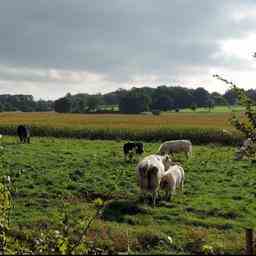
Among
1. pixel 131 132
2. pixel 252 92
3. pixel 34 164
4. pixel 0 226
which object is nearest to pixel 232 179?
pixel 34 164

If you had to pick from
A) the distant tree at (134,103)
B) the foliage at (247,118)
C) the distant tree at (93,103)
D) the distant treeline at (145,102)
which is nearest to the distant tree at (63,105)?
the distant treeline at (145,102)

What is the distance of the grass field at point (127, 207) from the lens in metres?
Result: 13.3

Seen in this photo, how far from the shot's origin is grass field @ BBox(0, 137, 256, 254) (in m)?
13.3

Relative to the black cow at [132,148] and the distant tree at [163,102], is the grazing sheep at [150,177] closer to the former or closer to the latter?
the black cow at [132,148]

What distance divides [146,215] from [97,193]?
3.06 m

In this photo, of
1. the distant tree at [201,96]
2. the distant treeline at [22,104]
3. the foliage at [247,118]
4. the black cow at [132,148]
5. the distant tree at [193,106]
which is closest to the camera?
the foliage at [247,118]

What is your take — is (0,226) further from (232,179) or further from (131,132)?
(131,132)

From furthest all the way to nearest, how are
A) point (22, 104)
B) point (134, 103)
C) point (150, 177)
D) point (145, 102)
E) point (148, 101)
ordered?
point (22, 104) < point (148, 101) < point (145, 102) < point (134, 103) < point (150, 177)

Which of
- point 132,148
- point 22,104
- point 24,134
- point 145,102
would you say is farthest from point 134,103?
point 132,148

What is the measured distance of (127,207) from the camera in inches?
633

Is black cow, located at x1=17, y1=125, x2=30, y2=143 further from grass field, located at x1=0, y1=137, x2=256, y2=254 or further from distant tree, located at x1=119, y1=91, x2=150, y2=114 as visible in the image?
distant tree, located at x1=119, y1=91, x2=150, y2=114

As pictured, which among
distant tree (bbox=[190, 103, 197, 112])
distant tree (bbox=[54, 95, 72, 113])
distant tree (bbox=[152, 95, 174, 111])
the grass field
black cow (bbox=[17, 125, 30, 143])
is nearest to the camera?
the grass field

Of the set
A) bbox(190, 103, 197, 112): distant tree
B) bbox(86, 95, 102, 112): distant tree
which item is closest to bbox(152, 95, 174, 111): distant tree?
bbox(190, 103, 197, 112): distant tree

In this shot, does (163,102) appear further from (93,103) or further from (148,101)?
(93,103)
